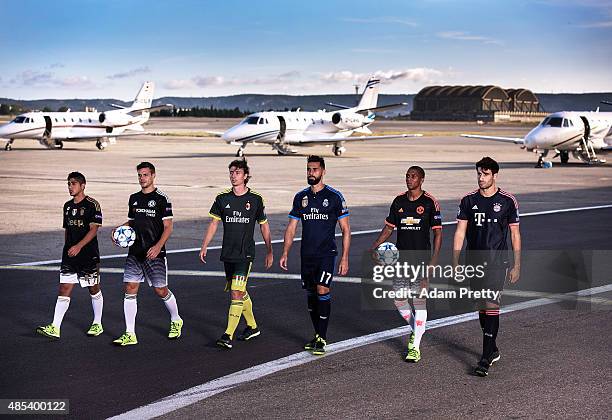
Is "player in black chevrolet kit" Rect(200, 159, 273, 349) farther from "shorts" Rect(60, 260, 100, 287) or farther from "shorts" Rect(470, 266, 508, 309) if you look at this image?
"shorts" Rect(470, 266, 508, 309)

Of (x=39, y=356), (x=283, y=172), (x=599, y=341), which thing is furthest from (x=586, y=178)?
(x=39, y=356)

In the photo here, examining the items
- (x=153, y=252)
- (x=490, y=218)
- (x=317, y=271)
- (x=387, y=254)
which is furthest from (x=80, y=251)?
(x=490, y=218)

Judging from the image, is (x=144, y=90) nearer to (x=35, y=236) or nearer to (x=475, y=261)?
(x=35, y=236)

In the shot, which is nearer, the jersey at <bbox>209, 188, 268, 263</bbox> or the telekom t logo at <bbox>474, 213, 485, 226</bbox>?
the telekom t logo at <bbox>474, 213, 485, 226</bbox>

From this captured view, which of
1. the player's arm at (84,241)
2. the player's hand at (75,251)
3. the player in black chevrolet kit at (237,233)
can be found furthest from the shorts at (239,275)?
the player's hand at (75,251)

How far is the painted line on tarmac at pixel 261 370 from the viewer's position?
7.71 m

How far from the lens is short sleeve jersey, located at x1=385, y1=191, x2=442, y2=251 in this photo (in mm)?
9547

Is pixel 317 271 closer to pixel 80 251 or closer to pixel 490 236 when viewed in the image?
pixel 490 236

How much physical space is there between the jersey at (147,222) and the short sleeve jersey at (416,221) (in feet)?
8.31

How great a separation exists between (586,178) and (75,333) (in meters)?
30.8

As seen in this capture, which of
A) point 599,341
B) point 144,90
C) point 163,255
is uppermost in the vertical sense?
point 144,90

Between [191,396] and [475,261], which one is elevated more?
[475,261]

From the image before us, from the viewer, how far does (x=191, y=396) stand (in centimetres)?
810

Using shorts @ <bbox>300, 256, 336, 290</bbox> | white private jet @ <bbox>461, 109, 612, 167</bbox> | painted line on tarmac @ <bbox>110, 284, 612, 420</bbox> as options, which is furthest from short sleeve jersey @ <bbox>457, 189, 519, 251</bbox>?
white private jet @ <bbox>461, 109, 612, 167</bbox>
